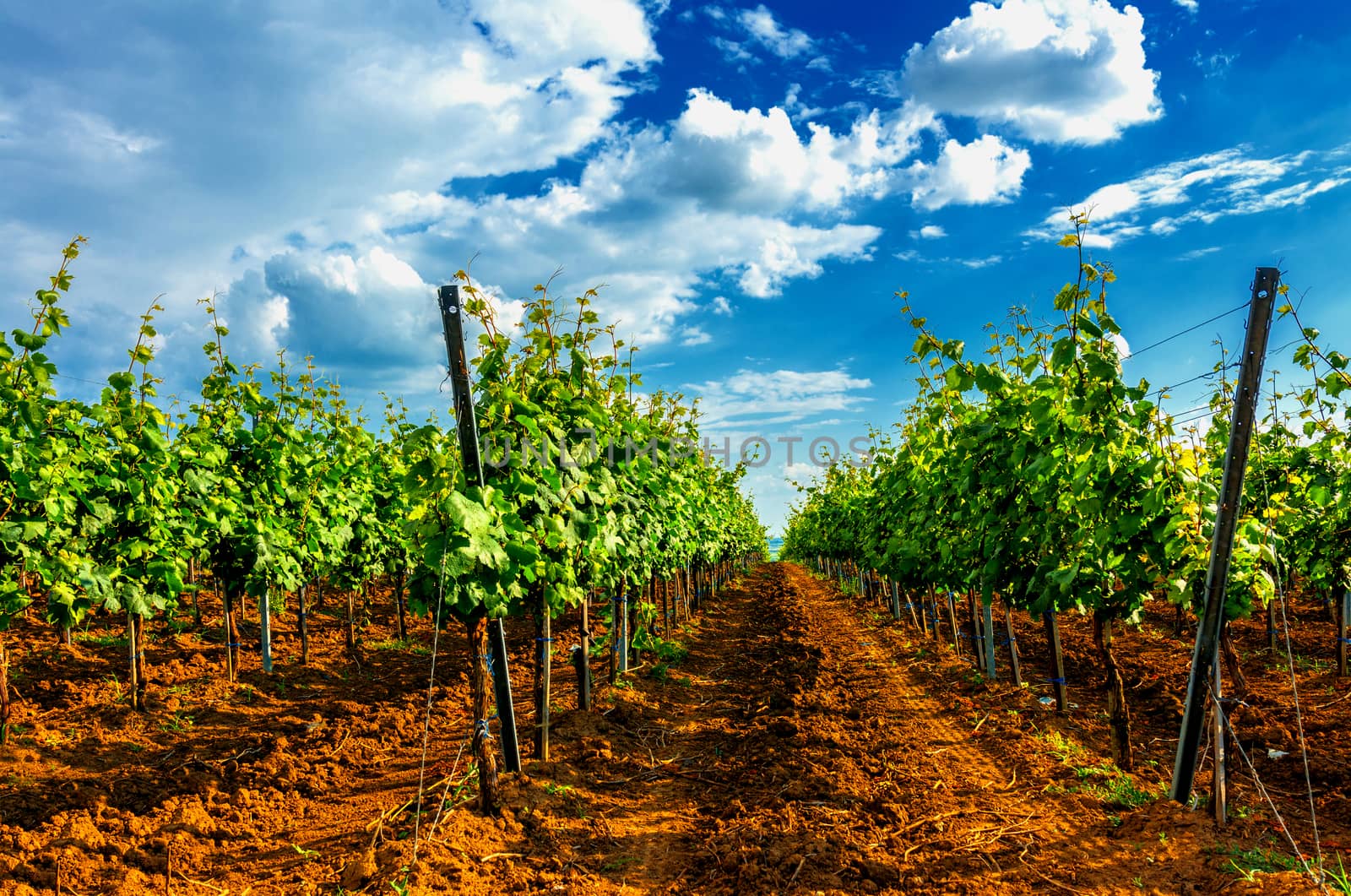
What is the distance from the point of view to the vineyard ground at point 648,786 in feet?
16.2

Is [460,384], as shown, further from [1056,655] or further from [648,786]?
[1056,655]

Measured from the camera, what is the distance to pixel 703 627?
62.3ft

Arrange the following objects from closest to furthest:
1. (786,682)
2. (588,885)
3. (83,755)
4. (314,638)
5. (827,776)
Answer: (588,885) → (827,776) → (83,755) → (786,682) → (314,638)

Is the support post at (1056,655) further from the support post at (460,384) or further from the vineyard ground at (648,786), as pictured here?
the support post at (460,384)

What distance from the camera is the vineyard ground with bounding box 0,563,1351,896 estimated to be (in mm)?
4926

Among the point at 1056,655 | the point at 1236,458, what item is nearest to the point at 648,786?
the point at 1056,655

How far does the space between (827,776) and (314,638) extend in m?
11.5

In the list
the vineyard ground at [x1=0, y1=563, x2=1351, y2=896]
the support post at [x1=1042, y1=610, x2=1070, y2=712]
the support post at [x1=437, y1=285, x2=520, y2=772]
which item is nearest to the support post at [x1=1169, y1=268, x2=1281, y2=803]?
the vineyard ground at [x1=0, y1=563, x2=1351, y2=896]

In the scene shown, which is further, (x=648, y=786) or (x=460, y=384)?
(x=648, y=786)

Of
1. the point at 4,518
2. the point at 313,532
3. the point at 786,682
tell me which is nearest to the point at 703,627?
the point at 786,682

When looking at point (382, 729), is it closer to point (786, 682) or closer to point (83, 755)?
point (83, 755)

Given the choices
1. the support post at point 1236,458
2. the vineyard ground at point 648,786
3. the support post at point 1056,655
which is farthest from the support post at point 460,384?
the support post at point 1056,655

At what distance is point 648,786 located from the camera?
22.6 ft

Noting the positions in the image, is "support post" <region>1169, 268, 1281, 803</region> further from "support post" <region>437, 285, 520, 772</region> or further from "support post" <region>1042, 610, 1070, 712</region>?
"support post" <region>437, 285, 520, 772</region>
